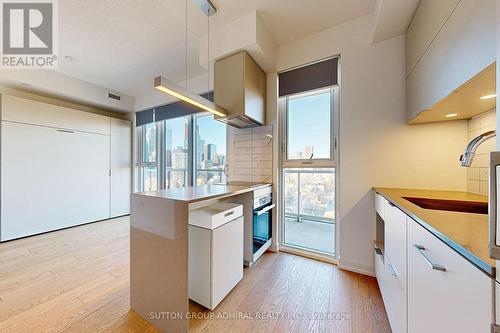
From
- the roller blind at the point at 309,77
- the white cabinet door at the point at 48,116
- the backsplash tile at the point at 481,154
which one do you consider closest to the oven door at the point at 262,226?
the roller blind at the point at 309,77

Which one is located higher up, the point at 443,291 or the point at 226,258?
the point at 443,291

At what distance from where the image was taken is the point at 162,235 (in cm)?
123

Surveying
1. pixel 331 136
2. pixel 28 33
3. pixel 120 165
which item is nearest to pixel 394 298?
pixel 331 136

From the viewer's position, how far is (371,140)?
1916 mm

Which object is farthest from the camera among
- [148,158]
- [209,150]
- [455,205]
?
Answer: [148,158]

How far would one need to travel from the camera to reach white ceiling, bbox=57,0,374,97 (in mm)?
1829

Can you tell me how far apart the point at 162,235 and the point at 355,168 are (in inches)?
76.7

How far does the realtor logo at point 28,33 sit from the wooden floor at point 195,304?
2.63 meters

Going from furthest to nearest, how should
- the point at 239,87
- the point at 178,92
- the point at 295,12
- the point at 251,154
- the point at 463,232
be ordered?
the point at 251,154
the point at 239,87
the point at 295,12
the point at 178,92
the point at 463,232

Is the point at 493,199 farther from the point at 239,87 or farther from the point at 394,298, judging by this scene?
the point at 239,87

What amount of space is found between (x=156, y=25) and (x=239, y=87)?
1.21m

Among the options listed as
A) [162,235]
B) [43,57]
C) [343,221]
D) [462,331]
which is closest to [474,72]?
[462,331]

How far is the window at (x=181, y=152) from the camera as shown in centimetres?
331

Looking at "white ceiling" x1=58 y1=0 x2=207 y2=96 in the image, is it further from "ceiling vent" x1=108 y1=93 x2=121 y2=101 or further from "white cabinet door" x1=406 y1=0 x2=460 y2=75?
"white cabinet door" x1=406 y1=0 x2=460 y2=75
